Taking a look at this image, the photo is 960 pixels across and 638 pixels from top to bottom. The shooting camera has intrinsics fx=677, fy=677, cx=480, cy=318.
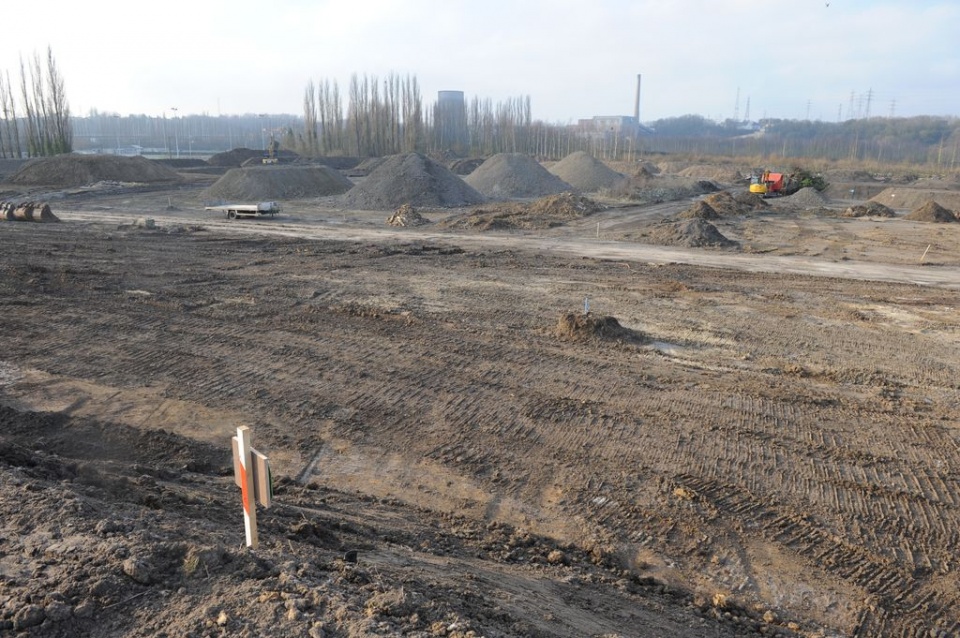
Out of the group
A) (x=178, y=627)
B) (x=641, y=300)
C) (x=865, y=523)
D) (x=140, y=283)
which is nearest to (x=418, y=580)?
(x=178, y=627)

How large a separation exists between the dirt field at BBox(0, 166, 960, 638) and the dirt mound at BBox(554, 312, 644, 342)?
0.89 ft

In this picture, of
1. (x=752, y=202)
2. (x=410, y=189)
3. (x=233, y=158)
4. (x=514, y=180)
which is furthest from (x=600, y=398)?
(x=233, y=158)

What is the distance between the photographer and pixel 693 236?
24.0 m

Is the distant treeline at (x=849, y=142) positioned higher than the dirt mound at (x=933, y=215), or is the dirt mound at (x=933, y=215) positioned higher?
the distant treeline at (x=849, y=142)

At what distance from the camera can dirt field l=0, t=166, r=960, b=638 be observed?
419cm

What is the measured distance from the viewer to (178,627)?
11.9 feet

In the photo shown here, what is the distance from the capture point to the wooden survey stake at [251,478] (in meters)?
4.34

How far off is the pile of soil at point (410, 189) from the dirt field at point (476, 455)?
17.6 meters

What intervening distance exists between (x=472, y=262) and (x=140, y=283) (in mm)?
8680

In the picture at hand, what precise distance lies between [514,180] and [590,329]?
A: 31142 millimetres

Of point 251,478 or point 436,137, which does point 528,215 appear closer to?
point 251,478

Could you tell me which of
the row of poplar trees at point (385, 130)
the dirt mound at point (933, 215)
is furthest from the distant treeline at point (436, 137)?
the dirt mound at point (933, 215)

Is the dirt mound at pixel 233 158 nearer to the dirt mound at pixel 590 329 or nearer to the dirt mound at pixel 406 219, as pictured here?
the dirt mound at pixel 406 219

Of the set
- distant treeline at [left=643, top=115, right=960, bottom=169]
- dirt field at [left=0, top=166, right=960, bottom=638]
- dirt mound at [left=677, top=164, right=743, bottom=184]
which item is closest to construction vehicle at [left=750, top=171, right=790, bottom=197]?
dirt mound at [left=677, top=164, right=743, bottom=184]
